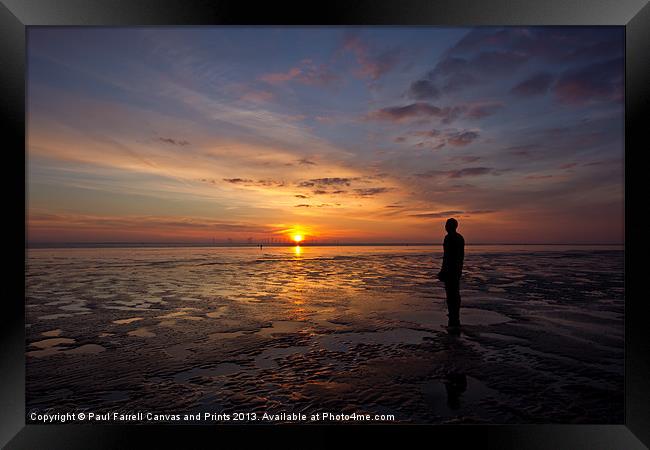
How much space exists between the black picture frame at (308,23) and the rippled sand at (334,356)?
0.57 meters

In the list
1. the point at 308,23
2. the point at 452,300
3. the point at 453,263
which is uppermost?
the point at 308,23

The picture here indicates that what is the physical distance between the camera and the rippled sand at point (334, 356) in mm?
3744

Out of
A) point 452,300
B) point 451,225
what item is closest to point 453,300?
point 452,300

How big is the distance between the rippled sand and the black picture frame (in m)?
0.57

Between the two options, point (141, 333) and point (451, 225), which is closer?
point (451, 225)

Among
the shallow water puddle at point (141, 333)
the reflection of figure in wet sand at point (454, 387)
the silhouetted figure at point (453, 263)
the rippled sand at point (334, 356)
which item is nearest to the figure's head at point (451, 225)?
the silhouetted figure at point (453, 263)

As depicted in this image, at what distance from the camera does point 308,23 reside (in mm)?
3131

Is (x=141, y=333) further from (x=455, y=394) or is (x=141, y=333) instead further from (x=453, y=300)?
(x=453, y=300)

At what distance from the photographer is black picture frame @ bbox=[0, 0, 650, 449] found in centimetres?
290

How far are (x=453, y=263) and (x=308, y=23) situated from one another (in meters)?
5.09

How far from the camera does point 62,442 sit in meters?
2.90

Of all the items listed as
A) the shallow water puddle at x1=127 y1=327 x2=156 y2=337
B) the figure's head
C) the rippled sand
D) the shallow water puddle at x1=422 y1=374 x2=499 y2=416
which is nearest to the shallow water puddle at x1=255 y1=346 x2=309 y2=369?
the rippled sand
